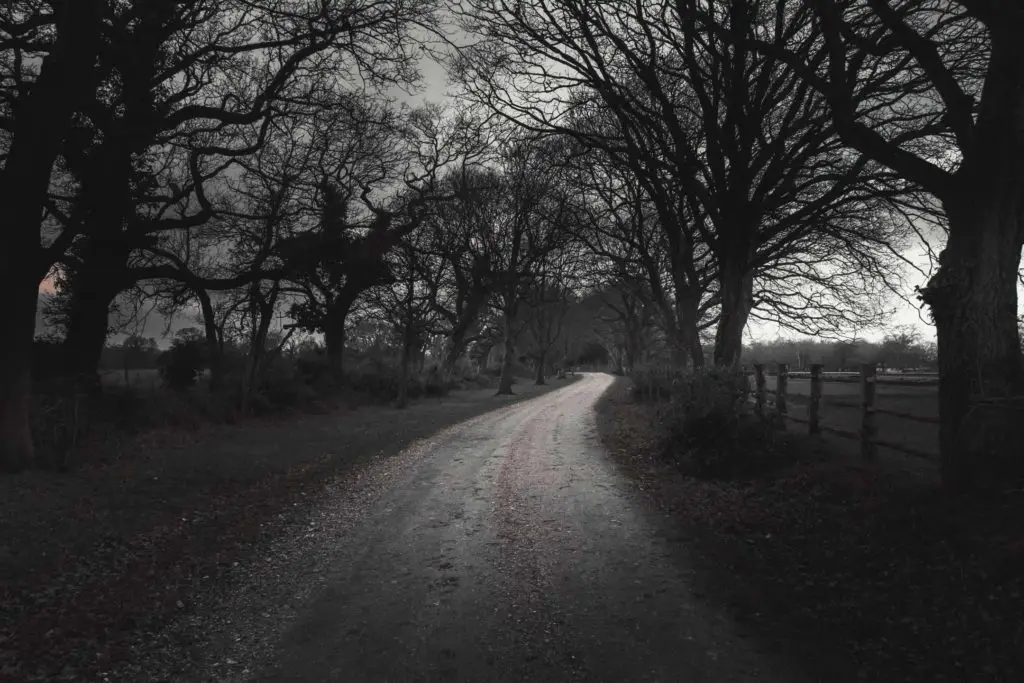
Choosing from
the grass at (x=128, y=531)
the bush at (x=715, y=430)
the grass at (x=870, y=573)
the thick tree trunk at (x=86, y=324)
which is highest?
the thick tree trunk at (x=86, y=324)

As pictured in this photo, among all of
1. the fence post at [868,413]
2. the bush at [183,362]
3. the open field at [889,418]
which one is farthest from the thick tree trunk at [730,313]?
the bush at [183,362]

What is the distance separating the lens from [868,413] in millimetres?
9695

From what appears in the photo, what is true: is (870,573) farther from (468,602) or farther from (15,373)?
(15,373)

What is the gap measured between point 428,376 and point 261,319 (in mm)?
15770

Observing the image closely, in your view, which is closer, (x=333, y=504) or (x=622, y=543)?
(x=622, y=543)

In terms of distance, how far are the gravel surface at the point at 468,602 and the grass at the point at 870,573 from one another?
46 centimetres

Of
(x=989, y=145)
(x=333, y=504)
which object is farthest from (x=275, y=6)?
(x=989, y=145)

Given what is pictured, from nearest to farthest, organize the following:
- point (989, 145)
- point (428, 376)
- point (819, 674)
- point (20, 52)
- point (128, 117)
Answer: point (819, 674), point (989, 145), point (20, 52), point (128, 117), point (428, 376)

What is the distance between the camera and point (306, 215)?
2141cm

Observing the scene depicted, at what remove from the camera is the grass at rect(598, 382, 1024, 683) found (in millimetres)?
4250

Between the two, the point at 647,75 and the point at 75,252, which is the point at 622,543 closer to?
the point at 647,75

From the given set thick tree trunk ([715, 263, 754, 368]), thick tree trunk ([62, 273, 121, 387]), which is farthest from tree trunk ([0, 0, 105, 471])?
thick tree trunk ([715, 263, 754, 368])

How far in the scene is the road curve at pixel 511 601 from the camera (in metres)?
4.20

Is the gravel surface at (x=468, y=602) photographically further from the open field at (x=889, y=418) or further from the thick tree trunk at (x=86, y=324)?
the thick tree trunk at (x=86, y=324)
